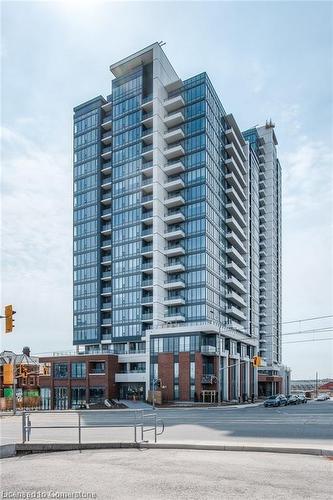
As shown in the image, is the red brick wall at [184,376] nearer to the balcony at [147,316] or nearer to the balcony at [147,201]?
the balcony at [147,316]

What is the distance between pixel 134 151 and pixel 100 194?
10328 millimetres

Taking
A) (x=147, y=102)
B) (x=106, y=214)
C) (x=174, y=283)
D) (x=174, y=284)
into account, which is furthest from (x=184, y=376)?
(x=147, y=102)

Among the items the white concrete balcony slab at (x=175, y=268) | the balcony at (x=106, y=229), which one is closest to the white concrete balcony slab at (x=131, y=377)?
the white concrete balcony slab at (x=175, y=268)

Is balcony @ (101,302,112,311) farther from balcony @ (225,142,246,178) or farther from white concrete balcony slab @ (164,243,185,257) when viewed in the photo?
balcony @ (225,142,246,178)

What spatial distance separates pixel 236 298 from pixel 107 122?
4018 cm

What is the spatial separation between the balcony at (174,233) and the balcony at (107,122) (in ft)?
79.2

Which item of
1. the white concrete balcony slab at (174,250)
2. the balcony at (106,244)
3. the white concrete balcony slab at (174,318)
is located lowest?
the white concrete balcony slab at (174,318)

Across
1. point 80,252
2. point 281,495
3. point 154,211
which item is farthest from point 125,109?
point 281,495

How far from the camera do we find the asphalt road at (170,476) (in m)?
8.32

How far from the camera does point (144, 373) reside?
67.7 m

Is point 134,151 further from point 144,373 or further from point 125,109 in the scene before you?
point 144,373

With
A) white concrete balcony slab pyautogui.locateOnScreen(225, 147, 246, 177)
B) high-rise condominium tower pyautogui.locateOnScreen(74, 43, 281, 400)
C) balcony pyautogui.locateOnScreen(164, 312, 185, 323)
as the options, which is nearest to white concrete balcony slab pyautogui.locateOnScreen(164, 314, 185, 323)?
balcony pyautogui.locateOnScreen(164, 312, 185, 323)

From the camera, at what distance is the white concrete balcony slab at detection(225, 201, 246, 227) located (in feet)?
267

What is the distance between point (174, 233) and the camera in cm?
7162
